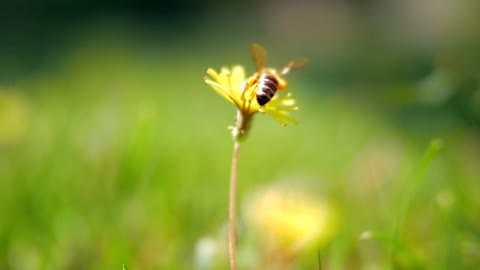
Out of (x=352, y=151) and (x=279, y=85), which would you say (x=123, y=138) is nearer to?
(x=352, y=151)

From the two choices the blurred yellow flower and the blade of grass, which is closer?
the blade of grass

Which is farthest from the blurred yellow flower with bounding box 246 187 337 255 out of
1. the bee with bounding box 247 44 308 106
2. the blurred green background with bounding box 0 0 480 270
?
the bee with bounding box 247 44 308 106

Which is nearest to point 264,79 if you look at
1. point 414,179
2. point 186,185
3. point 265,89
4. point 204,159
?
point 265,89

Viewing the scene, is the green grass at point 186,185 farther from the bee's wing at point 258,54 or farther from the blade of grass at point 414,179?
the bee's wing at point 258,54

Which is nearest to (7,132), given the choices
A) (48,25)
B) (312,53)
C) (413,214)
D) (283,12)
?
(413,214)

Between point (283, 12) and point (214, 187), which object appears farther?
point (283, 12)

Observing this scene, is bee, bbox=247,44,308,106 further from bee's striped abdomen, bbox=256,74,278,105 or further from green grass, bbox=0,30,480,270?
green grass, bbox=0,30,480,270

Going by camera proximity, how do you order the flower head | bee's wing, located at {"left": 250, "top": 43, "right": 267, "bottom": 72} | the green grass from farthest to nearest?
the green grass < bee's wing, located at {"left": 250, "top": 43, "right": 267, "bottom": 72} < the flower head
